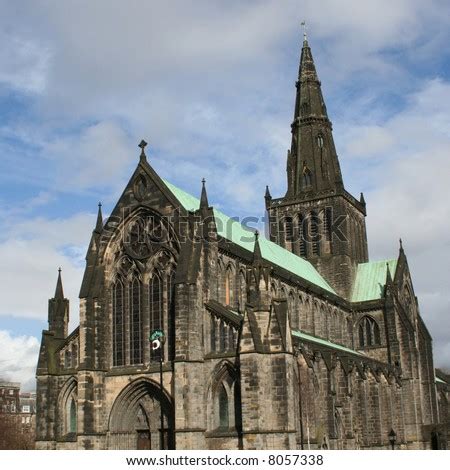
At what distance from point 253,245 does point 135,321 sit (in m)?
13.2

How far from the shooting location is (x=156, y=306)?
45.4 m

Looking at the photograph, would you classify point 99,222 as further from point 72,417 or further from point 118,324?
point 72,417

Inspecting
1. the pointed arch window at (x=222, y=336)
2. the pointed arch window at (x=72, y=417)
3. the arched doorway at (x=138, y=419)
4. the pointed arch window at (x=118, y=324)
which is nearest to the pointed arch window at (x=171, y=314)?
the arched doorway at (x=138, y=419)

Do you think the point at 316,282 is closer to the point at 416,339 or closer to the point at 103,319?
the point at 416,339

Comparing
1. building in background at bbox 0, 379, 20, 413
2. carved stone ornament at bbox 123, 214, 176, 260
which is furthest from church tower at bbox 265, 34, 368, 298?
building in background at bbox 0, 379, 20, 413

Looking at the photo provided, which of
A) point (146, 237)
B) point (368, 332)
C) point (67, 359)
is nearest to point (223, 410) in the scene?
point (67, 359)

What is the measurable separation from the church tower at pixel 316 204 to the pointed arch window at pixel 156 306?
2799 centimetres

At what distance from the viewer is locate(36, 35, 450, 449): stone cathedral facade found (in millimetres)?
41031

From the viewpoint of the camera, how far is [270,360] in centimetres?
4100

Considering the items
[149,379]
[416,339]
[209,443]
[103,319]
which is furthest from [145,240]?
[416,339]

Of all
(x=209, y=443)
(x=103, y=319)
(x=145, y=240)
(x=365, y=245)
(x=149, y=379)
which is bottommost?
(x=209, y=443)

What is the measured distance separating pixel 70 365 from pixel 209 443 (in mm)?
10951

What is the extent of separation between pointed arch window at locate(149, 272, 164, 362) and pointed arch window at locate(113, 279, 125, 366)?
2174 mm

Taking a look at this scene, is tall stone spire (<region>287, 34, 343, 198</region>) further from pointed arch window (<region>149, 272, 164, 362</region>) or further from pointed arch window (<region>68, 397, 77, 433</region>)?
pointed arch window (<region>68, 397, 77, 433</region>)
